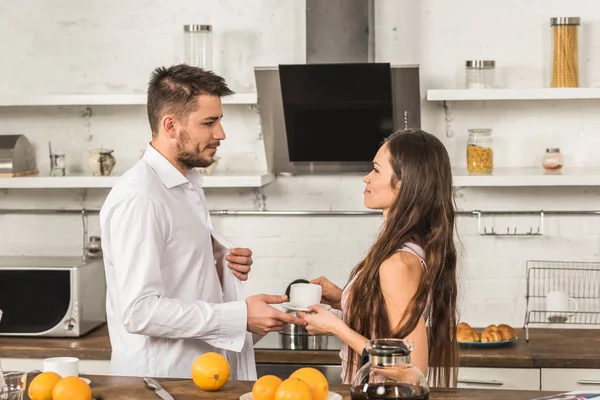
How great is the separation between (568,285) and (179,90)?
2191 mm

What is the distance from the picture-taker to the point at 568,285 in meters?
3.96

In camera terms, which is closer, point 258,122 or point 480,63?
point 480,63

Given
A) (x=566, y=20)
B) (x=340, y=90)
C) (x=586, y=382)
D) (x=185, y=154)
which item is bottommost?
(x=586, y=382)

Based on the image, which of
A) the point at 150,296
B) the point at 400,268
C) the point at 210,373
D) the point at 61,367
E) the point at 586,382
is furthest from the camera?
the point at 586,382

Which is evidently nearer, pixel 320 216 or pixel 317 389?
pixel 317 389

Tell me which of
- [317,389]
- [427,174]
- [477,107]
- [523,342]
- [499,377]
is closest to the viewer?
[317,389]

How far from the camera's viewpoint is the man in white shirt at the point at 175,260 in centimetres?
241

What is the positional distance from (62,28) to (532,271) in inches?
98.1

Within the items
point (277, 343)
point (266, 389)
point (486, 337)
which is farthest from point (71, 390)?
point (486, 337)

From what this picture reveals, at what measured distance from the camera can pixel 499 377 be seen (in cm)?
Answer: 340

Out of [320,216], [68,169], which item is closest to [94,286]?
[68,169]

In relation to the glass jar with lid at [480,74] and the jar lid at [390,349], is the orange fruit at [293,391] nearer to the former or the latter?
the jar lid at [390,349]

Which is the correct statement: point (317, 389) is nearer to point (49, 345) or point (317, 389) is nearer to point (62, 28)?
point (49, 345)

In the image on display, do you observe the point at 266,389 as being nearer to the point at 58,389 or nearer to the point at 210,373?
the point at 210,373
